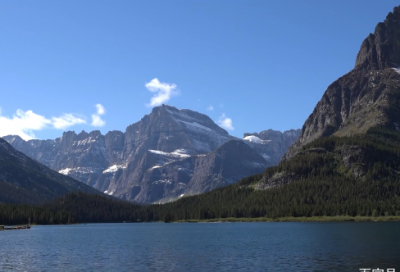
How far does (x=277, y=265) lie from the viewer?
92375 millimetres

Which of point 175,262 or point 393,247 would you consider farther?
point 393,247

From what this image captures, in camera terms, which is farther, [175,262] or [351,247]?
[351,247]

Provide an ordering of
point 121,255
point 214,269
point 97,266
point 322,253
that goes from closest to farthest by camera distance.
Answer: point 214,269, point 97,266, point 322,253, point 121,255

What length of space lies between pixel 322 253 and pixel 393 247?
17.8 meters

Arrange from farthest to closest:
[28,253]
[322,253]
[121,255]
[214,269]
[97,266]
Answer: [28,253], [121,255], [322,253], [97,266], [214,269]

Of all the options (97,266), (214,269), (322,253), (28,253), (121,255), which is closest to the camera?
(214,269)

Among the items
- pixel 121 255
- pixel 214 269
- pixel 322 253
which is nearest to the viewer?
pixel 214 269

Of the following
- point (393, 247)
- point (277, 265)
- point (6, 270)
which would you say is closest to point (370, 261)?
point (277, 265)

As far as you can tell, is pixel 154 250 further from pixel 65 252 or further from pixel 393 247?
pixel 393 247

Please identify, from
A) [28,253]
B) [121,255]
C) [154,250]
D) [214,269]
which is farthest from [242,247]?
[28,253]

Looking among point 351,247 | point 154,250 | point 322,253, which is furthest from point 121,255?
point 351,247

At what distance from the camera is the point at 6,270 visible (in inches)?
3740

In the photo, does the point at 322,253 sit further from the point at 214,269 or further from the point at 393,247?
the point at 214,269

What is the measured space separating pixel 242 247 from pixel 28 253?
5445cm
